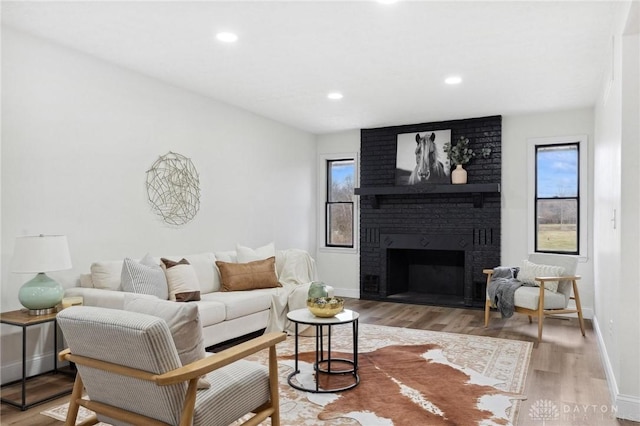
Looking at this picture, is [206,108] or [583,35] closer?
[583,35]

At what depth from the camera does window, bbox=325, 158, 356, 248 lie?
7.63 meters

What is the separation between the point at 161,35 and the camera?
369 centimetres

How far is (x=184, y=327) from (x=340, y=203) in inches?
228

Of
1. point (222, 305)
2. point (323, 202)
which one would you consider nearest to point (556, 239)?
point (323, 202)

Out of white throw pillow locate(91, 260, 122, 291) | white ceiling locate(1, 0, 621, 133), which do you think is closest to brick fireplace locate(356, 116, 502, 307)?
white ceiling locate(1, 0, 621, 133)

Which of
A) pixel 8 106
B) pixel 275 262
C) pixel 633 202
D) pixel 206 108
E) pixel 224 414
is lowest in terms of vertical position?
pixel 224 414

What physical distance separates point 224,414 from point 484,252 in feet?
16.8

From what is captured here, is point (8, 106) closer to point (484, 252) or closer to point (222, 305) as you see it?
point (222, 305)

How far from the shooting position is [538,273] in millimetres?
5180

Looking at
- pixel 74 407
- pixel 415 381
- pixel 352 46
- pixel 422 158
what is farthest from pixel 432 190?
pixel 74 407

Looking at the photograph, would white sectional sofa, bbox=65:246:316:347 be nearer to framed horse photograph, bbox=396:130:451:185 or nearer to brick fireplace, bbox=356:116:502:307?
brick fireplace, bbox=356:116:502:307

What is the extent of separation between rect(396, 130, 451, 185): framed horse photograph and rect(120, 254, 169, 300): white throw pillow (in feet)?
13.1

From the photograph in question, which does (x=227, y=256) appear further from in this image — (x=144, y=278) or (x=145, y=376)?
(x=145, y=376)

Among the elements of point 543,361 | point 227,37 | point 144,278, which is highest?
point 227,37
